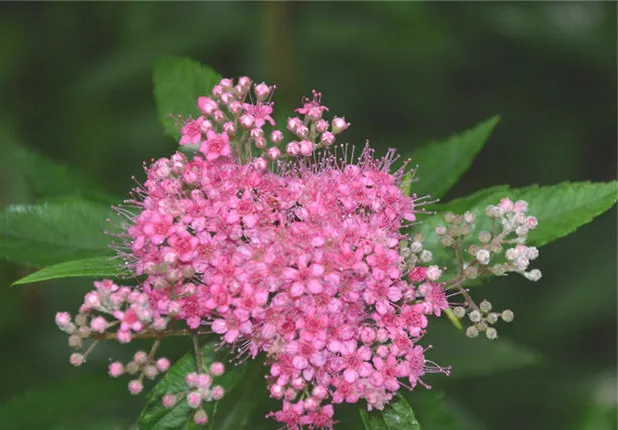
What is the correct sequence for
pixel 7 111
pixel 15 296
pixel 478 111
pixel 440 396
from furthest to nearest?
1. pixel 478 111
2. pixel 7 111
3. pixel 15 296
4. pixel 440 396

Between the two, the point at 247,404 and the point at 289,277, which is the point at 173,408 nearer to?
the point at 247,404

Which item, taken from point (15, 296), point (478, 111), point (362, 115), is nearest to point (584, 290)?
point (478, 111)

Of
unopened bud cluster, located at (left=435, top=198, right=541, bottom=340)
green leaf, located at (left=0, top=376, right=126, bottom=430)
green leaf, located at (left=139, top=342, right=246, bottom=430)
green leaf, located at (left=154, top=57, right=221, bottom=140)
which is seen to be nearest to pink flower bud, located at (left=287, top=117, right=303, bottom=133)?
green leaf, located at (left=154, top=57, right=221, bottom=140)

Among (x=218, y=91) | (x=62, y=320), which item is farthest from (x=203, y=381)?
(x=218, y=91)

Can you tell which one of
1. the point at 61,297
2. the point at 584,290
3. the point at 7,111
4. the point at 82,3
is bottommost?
the point at 584,290

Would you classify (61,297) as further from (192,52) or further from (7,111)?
(192,52)

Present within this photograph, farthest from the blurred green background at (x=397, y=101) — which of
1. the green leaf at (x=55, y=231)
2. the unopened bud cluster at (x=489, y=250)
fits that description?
the unopened bud cluster at (x=489, y=250)
